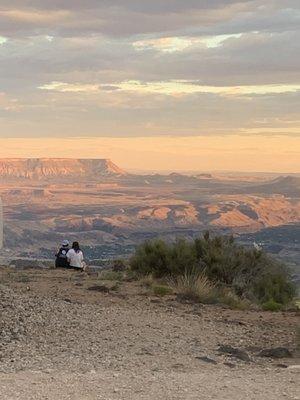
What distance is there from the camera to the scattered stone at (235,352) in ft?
38.8

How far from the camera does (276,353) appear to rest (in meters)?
12.2

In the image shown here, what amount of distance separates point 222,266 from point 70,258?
5610 mm

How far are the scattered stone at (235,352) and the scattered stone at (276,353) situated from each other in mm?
296

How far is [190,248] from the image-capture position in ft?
77.0

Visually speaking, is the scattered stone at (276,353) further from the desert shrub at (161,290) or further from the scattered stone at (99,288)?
the scattered stone at (99,288)

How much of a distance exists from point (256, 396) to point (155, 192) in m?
118

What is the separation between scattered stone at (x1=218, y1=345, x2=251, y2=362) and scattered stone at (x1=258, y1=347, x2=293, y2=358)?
0.30 m

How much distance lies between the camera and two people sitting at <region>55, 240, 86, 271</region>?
24.9m

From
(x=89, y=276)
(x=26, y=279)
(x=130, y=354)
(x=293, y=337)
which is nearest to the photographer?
(x=130, y=354)

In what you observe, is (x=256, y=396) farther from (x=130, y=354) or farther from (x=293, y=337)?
(x=293, y=337)

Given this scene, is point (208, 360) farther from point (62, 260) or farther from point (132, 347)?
point (62, 260)

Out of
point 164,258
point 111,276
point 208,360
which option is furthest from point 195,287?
point 208,360

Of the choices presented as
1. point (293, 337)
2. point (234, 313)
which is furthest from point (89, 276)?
point (293, 337)

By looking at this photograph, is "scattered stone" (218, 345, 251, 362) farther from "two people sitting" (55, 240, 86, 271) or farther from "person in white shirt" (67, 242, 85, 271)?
"person in white shirt" (67, 242, 85, 271)
